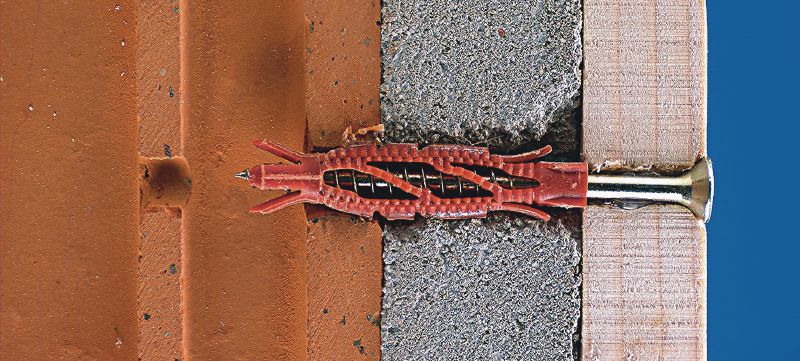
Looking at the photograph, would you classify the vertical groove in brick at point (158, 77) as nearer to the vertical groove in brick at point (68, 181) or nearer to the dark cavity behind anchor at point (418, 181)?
the vertical groove in brick at point (68, 181)

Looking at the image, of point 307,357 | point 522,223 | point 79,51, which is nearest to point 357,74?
point 522,223

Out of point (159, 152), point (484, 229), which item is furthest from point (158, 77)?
point (484, 229)

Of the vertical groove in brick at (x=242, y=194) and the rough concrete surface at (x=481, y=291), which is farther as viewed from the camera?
the vertical groove in brick at (x=242, y=194)

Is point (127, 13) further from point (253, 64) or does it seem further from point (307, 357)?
point (307, 357)

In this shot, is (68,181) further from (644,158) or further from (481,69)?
(644,158)

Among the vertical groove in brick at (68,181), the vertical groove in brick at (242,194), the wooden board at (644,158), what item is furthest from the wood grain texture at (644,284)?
the vertical groove in brick at (68,181)

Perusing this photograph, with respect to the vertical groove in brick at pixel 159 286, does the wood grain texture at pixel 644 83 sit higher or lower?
higher

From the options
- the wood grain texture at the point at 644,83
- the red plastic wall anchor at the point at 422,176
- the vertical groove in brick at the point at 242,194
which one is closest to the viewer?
the red plastic wall anchor at the point at 422,176
